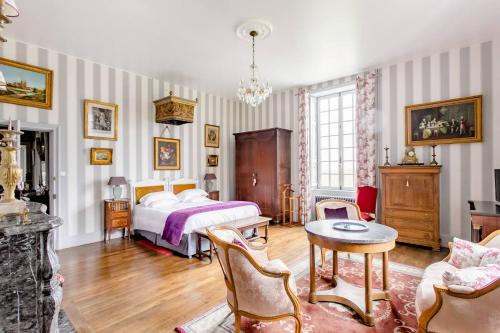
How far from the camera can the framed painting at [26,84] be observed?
3959 millimetres

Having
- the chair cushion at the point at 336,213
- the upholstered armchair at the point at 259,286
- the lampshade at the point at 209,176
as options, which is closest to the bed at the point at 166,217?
the lampshade at the point at 209,176

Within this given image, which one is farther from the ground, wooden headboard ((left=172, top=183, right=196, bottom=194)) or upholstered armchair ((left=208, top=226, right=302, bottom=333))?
wooden headboard ((left=172, top=183, right=196, bottom=194))

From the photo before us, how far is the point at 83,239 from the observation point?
4715 mm

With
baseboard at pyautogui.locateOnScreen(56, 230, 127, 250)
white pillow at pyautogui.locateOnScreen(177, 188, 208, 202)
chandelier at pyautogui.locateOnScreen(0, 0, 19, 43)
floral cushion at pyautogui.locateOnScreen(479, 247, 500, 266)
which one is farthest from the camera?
white pillow at pyautogui.locateOnScreen(177, 188, 208, 202)

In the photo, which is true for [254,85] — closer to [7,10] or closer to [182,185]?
[7,10]

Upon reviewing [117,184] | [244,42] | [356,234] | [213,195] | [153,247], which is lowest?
[153,247]

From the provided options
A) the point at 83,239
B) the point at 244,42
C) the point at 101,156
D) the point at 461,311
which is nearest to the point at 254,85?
the point at 244,42

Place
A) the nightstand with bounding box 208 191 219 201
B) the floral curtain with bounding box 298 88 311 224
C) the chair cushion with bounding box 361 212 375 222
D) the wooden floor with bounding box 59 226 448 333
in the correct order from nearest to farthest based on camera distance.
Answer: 1. the wooden floor with bounding box 59 226 448 333
2. the chair cushion with bounding box 361 212 375 222
3. the floral curtain with bounding box 298 88 311 224
4. the nightstand with bounding box 208 191 219 201

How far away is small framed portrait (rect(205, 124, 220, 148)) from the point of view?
689cm

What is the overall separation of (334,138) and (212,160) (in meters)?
3.20

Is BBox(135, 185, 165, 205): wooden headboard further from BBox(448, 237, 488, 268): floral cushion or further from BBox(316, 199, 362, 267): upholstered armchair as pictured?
BBox(448, 237, 488, 268): floral cushion

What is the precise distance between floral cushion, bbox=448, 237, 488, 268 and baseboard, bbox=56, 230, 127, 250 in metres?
5.41

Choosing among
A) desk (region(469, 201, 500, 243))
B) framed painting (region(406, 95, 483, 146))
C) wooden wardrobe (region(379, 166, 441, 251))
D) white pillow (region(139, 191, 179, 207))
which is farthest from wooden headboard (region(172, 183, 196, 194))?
desk (region(469, 201, 500, 243))

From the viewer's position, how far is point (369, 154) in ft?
17.1
